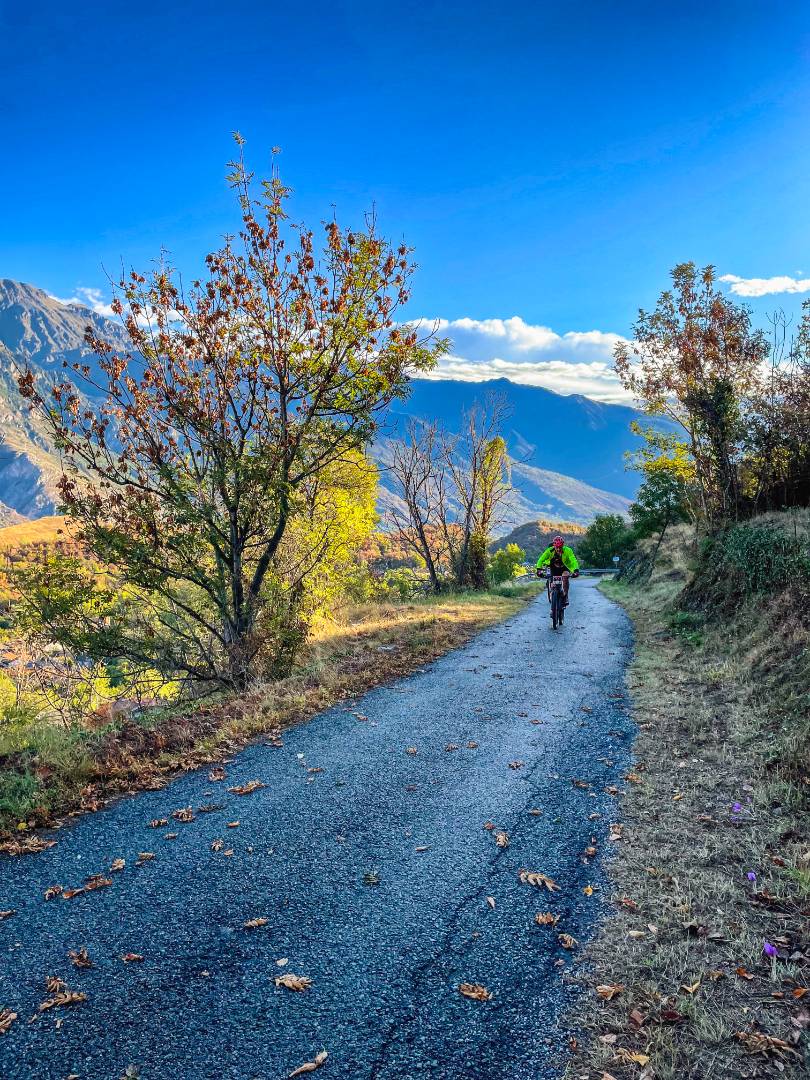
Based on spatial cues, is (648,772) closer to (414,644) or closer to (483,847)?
(483,847)

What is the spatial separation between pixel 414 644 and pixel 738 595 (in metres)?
→ 6.89

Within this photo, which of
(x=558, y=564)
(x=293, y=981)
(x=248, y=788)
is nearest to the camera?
(x=293, y=981)

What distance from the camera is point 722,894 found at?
4.01 m

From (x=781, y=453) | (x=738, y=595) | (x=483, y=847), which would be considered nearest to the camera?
(x=483, y=847)

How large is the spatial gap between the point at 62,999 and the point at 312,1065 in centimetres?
143

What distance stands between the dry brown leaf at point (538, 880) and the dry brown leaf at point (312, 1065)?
1.94 meters

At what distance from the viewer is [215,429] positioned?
30.4ft

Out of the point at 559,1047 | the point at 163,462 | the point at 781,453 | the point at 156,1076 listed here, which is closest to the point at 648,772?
the point at 559,1047

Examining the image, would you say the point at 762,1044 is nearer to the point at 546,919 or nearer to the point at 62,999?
the point at 546,919

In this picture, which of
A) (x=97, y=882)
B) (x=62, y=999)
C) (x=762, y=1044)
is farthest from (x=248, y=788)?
(x=762, y=1044)

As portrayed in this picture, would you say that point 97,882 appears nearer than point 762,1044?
No

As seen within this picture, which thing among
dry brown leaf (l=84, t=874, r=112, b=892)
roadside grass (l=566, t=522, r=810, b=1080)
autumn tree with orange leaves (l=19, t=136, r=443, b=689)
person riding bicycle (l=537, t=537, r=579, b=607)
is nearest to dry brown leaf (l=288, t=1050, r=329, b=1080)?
roadside grass (l=566, t=522, r=810, b=1080)

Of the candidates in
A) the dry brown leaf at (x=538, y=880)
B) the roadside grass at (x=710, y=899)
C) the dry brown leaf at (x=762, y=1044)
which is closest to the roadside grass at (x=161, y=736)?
the dry brown leaf at (x=538, y=880)

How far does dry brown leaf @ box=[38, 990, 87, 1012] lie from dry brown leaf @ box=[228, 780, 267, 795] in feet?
8.27
